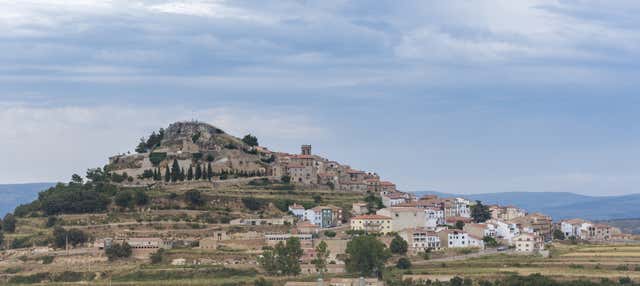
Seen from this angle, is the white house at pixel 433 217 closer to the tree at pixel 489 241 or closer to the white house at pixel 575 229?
the tree at pixel 489 241

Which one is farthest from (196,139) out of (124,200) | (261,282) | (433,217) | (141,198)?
(261,282)

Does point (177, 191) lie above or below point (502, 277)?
above

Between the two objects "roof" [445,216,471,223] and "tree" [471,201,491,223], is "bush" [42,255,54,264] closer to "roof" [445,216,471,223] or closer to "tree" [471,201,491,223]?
"roof" [445,216,471,223]

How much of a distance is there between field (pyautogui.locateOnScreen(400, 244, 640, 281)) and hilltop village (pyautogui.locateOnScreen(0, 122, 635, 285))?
7.85 ft

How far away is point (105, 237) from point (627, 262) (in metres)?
35.2

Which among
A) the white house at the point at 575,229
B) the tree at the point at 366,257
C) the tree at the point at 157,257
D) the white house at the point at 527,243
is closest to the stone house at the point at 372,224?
the white house at the point at 527,243

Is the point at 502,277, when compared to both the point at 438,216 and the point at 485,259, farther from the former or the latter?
the point at 438,216

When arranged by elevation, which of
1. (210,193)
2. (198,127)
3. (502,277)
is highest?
(198,127)

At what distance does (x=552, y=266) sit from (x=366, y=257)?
12.1m

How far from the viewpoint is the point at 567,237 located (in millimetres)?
92562

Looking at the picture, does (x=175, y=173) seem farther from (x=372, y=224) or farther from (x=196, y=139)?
(x=372, y=224)

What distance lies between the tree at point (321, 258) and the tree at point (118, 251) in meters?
12.8

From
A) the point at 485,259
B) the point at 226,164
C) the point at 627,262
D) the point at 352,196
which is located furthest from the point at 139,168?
the point at 627,262

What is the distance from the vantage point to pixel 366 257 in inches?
2758
